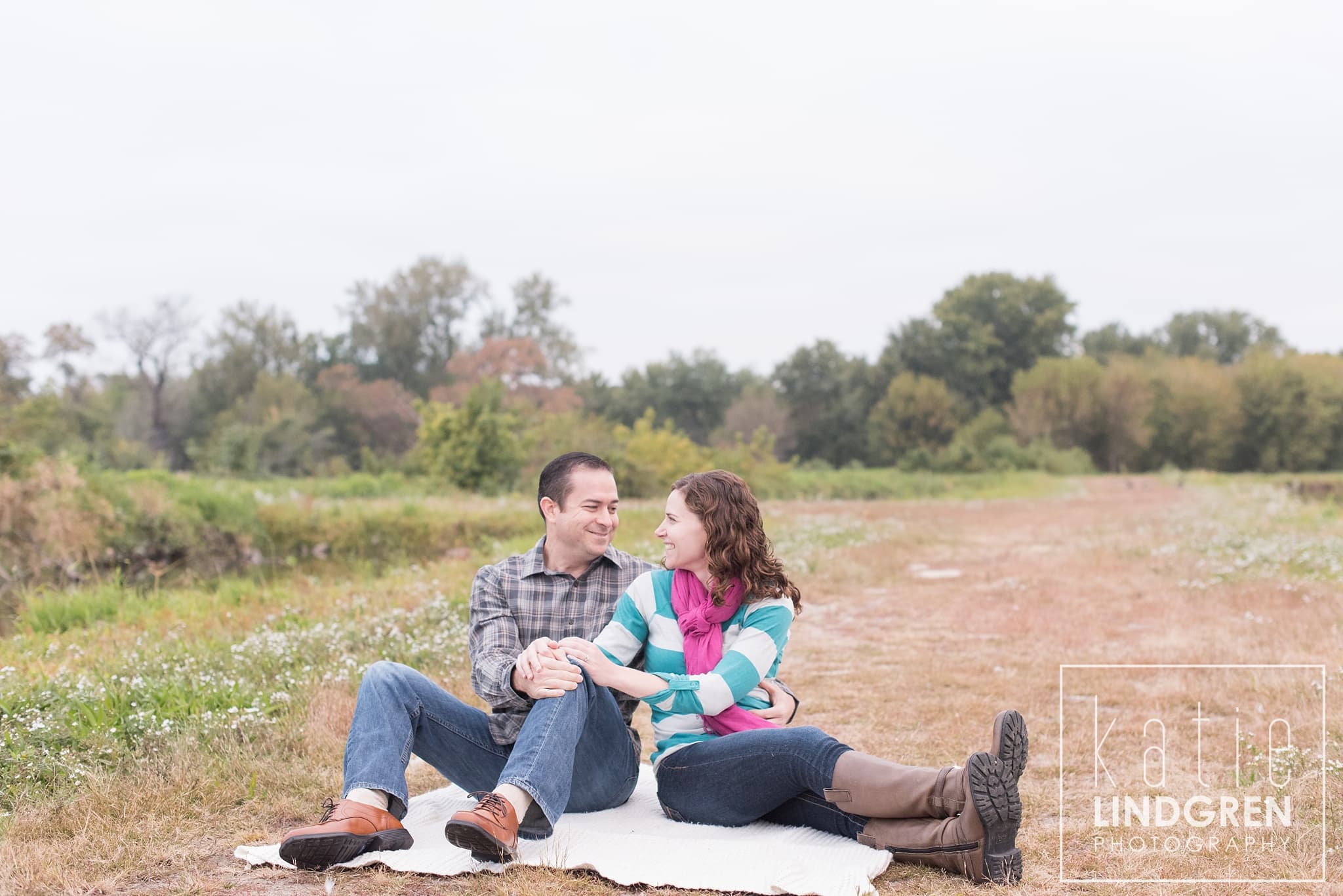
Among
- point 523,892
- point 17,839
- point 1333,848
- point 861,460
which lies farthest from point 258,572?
point 861,460

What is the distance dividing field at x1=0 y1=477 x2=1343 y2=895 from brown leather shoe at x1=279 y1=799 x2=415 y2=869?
0.23ft

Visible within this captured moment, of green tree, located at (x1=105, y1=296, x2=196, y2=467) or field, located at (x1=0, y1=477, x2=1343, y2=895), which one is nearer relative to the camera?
field, located at (x1=0, y1=477, x2=1343, y2=895)

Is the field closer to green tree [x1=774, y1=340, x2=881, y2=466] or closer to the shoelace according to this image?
the shoelace

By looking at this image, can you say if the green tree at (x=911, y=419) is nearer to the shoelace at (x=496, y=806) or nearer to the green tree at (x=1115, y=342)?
the green tree at (x=1115, y=342)

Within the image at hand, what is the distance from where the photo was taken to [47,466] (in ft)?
42.2

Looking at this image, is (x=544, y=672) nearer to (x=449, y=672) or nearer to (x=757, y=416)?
(x=449, y=672)

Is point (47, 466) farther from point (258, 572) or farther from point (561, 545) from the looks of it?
point (561, 545)

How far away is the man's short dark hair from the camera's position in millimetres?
3660

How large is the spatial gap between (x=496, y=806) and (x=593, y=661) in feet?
1.65

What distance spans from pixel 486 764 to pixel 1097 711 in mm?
3368

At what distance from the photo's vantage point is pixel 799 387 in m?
51.8

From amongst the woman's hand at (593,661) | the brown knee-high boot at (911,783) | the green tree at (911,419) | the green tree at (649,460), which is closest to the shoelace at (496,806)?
the woman's hand at (593,661)

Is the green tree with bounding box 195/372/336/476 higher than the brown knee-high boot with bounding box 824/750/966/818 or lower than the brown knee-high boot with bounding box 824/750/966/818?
higher

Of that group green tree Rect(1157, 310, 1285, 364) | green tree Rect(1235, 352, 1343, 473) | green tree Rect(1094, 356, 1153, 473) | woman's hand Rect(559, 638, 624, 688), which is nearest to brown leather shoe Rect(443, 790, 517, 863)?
woman's hand Rect(559, 638, 624, 688)
